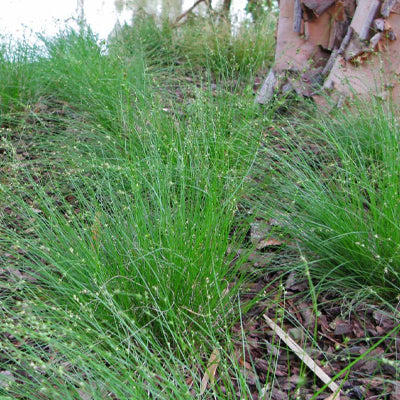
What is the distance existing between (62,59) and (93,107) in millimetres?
763

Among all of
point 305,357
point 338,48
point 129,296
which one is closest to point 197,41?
point 338,48

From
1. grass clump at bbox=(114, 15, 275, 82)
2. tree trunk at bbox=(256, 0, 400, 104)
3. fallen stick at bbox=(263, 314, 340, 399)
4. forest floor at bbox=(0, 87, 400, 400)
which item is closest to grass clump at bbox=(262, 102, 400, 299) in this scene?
forest floor at bbox=(0, 87, 400, 400)

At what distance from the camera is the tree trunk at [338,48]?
2.81m

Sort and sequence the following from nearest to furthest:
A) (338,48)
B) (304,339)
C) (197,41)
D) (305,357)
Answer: (305,357), (304,339), (338,48), (197,41)

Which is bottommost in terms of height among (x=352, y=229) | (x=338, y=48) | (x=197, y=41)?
(x=352, y=229)

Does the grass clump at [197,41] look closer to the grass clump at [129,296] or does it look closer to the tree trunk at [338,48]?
the tree trunk at [338,48]

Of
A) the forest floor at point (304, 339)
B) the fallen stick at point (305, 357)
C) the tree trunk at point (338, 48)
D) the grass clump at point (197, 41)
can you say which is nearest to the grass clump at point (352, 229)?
the forest floor at point (304, 339)

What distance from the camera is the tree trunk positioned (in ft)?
9.21

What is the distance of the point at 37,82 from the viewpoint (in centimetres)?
364

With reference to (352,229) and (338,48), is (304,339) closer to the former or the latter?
(352,229)

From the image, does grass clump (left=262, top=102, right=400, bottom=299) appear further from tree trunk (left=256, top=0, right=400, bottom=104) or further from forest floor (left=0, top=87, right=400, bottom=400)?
tree trunk (left=256, top=0, right=400, bottom=104)

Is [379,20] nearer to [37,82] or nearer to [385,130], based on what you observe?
[385,130]

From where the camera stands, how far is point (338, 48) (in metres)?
3.25

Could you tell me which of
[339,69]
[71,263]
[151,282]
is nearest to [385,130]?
[339,69]
